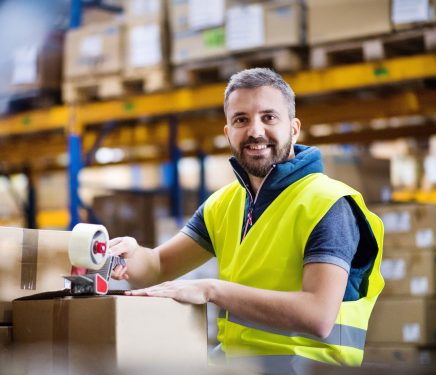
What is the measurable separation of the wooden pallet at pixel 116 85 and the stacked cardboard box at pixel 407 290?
82.3 inches

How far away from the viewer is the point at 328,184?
2500 millimetres

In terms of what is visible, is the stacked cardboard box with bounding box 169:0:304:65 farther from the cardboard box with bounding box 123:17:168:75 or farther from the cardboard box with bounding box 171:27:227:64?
the cardboard box with bounding box 123:17:168:75

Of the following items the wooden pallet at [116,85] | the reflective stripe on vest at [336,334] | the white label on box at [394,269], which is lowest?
the white label on box at [394,269]

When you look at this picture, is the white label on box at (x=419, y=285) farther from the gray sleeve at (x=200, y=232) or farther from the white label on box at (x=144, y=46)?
the gray sleeve at (x=200, y=232)

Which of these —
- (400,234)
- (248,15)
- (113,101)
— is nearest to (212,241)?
(400,234)

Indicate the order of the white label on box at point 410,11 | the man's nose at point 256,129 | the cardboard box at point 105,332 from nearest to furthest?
the cardboard box at point 105,332 < the man's nose at point 256,129 < the white label on box at point 410,11

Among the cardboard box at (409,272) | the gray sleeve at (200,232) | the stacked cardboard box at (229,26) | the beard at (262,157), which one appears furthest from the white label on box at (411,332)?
the beard at (262,157)

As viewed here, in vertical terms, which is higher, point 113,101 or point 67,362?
point 113,101

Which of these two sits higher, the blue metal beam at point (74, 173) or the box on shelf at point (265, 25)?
the box on shelf at point (265, 25)

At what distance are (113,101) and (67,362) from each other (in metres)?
4.85

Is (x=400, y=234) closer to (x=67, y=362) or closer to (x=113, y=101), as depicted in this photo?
(x=113, y=101)

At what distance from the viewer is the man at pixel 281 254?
2.27m

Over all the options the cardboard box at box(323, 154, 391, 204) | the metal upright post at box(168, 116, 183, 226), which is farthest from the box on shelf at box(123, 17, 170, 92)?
the cardboard box at box(323, 154, 391, 204)

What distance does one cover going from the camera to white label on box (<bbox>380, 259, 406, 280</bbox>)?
533 centimetres
